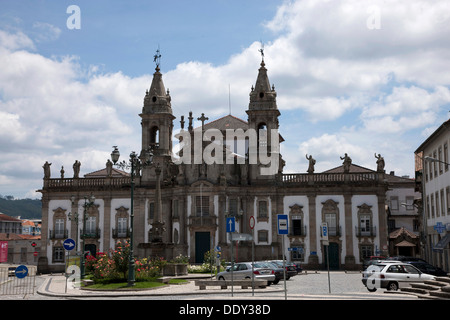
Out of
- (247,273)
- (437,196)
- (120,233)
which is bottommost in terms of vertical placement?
(247,273)

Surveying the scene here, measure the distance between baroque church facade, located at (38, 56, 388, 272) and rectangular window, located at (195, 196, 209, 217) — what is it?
100 millimetres

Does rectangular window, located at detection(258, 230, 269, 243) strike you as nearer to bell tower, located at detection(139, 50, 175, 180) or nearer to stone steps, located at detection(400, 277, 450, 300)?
bell tower, located at detection(139, 50, 175, 180)

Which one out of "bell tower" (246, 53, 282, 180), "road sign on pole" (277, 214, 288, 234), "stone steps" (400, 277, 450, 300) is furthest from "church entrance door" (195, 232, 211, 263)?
"road sign on pole" (277, 214, 288, 234)

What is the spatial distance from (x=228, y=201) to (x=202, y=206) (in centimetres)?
264

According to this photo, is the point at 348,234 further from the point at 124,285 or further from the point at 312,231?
the point at 124,285

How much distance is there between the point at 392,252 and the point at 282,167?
68.2ft

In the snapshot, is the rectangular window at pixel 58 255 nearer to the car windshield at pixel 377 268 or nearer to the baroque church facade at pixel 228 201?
the baroque church facade at pixel 228 201

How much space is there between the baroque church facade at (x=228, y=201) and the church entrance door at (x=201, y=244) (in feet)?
0.32

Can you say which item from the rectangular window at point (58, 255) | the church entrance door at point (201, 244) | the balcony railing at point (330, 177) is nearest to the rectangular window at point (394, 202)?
the balcony railing at point (330, 177)

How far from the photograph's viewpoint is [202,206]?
52.5m

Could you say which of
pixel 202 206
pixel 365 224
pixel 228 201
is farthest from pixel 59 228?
pixel 365 224
